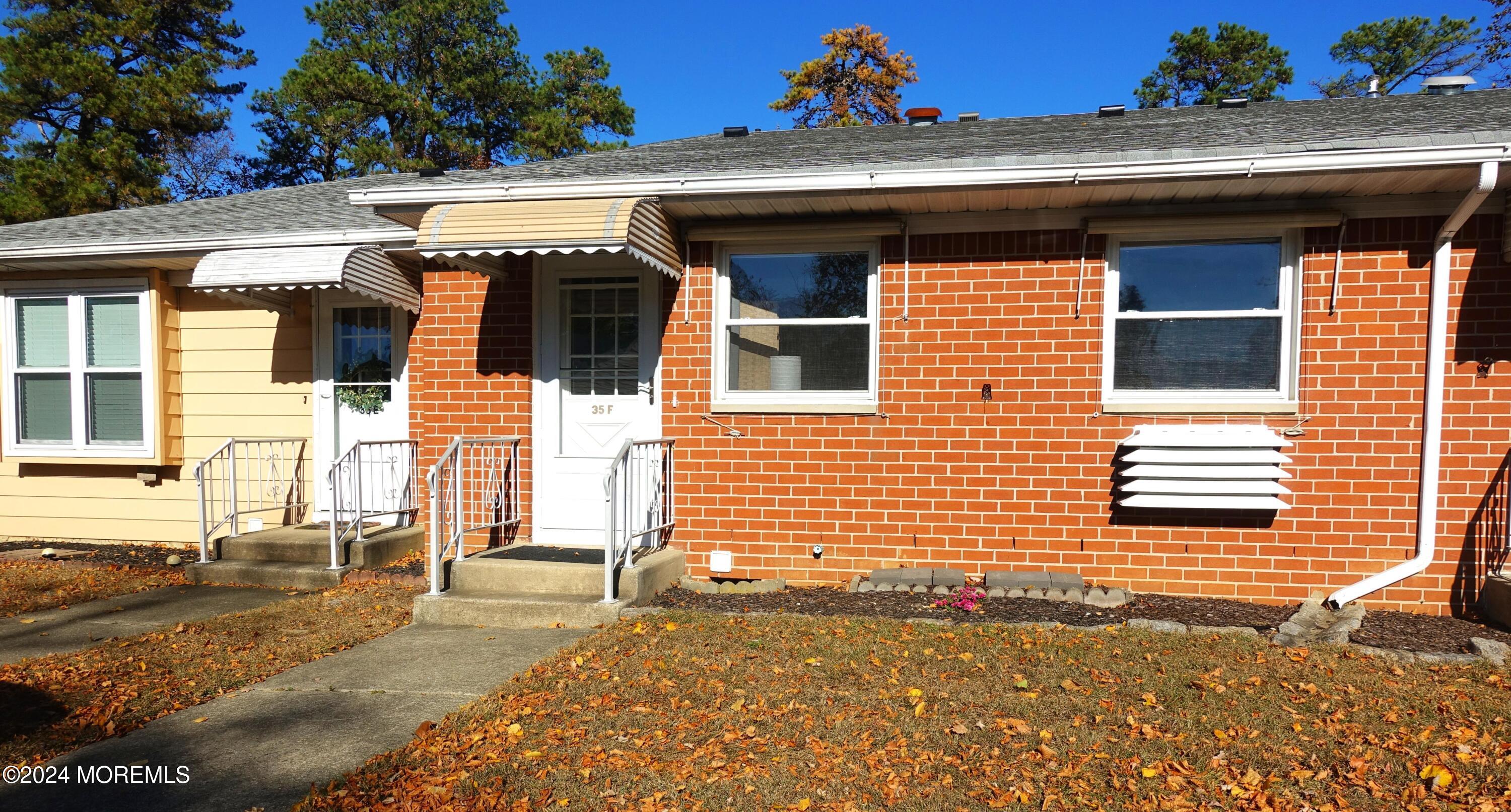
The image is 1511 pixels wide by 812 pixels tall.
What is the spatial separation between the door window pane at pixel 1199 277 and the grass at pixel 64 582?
763 cm

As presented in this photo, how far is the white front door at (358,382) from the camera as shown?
24.7 feet

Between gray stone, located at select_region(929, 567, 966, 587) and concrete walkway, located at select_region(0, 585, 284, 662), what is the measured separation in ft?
15.6

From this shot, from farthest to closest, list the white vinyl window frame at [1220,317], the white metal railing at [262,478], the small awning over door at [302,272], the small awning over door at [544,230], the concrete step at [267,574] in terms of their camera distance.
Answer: the white metal railing at [262,478] → the small awning over door at [302,272] → the concrete step at [267,574] → the white vinyl window frame at [1220,317] → the small awning over door at [544,230]

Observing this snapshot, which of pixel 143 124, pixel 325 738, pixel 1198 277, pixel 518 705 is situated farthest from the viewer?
pixel 143 124

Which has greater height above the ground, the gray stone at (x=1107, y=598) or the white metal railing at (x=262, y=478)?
the white metal railing at (x=262, y=478)

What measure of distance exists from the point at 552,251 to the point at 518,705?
9.38ft

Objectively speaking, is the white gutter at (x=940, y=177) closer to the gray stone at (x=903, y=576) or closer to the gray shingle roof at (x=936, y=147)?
the gray shingle roof at (x=936, y=147)

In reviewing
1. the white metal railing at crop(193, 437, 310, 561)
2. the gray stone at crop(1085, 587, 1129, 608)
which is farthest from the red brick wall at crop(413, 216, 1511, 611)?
the white metal railing at crop(193, 437, 310, 561)

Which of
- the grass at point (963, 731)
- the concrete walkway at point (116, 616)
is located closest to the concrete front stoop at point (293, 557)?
the concrete walkway at point (116, 616)

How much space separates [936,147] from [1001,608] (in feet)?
11.1

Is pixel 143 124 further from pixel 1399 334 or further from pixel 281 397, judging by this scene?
pixel 1399 334

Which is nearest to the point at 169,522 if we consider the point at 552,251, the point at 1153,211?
the point at 552,251

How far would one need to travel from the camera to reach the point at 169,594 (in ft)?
20.5

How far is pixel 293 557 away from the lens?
22.1 feet
